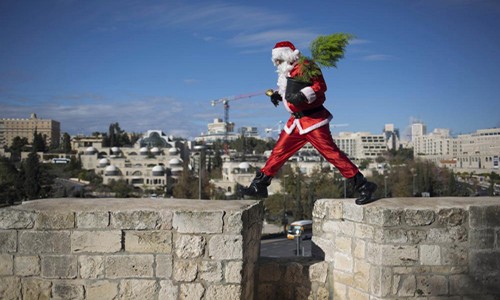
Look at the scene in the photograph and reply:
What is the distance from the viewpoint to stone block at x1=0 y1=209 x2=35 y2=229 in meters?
3.79

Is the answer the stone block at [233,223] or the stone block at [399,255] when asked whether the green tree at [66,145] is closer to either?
the stone block at [233,223]

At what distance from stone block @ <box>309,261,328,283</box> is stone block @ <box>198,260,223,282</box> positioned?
1.31m

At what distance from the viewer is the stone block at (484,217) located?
13.5ft

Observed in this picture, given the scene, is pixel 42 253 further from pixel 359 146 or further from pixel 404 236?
pixel 359 146

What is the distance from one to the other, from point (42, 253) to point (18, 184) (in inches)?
1725

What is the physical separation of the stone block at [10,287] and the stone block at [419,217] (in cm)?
369

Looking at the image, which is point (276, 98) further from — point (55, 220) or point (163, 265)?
point (55, 220)

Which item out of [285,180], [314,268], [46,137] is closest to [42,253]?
[314,268]

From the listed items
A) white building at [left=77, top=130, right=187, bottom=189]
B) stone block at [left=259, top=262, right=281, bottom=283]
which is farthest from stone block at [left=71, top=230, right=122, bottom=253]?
white building at [left=77, top=130, right=187, bottom=189]

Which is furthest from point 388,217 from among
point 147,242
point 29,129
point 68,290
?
point 29,129

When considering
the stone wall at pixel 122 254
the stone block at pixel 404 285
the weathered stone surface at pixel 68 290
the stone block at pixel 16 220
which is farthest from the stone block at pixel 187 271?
the stone block at pixel 404 285

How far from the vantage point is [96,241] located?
379 cm

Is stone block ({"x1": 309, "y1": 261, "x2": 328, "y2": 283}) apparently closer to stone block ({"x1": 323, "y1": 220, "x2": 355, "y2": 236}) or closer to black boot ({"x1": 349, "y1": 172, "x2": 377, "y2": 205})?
stone block ({"x1": 323, "y1": 220, "x2": 355, "y2": 236})

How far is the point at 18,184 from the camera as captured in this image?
138 ft
